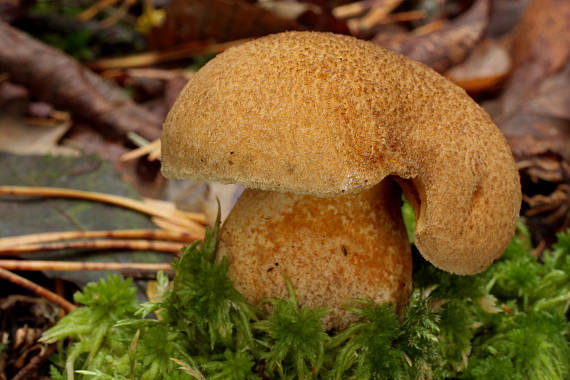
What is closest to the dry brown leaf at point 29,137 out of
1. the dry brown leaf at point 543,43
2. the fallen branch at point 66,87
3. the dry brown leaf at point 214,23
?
the fallen branch at point 66,87

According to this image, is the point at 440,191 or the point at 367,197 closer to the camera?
the point at 440,191

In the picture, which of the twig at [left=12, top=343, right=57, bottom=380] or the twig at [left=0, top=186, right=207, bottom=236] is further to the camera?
the twig at [left=0, top=186, right=207, bottom=236]

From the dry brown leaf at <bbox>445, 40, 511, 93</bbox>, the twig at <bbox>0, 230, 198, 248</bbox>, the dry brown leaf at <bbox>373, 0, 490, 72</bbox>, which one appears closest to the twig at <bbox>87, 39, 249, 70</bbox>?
the dry brown leaf at <bbox>373, 0, 490, 72</bbox>

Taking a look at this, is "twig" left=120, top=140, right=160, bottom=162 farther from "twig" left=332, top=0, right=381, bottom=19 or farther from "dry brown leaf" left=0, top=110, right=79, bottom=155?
"twig" left=332, top=0, right=381, bottom=19

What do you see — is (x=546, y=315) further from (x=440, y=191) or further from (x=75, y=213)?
(x=75, y=213)

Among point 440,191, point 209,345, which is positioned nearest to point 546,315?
point 440,191

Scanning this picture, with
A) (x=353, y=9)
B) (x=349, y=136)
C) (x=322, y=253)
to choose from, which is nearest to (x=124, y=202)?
(x=322, y=253)
